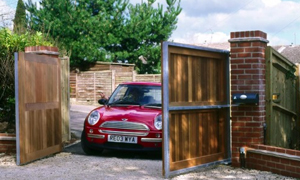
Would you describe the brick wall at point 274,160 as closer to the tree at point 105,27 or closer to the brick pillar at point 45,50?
the brick pillar at point 45,50

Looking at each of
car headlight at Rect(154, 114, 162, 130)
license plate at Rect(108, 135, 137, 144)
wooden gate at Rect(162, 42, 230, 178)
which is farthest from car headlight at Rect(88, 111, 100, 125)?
wooden gate at Rect(162, 42, 230, 178)

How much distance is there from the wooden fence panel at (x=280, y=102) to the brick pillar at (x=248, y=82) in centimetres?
13

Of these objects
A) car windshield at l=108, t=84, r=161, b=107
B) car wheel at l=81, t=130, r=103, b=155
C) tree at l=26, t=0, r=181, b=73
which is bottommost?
car wheel at l=81, t=130, r=103, b=155

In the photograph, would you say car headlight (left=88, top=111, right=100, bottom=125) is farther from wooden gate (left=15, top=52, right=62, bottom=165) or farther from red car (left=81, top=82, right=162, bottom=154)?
wooden gate (left=15, top=52, right=62, bottom=165)

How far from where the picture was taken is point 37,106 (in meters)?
7.82

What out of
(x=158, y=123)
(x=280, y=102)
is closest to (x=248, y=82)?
(x=280, y=102)

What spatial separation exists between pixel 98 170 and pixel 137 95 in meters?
2.67

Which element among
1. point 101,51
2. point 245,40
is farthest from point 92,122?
point 101,51

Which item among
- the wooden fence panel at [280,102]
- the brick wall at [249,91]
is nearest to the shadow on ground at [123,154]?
the brick wall at [249,91]

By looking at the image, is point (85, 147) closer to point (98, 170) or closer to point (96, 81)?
point (98, 170)

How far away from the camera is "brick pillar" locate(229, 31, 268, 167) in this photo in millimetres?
Answer: 7031

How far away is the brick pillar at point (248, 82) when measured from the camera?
23.1ft

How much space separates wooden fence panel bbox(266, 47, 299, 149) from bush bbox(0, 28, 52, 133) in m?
5.52

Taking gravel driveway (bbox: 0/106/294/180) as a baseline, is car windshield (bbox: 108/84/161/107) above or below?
above
